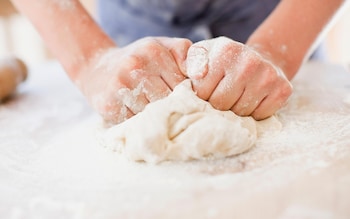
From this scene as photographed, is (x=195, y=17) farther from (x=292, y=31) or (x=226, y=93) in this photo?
(x=226, y=93)

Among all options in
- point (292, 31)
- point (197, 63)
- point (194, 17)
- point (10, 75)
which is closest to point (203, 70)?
point (197, 63)

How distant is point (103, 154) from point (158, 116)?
0.13 metres

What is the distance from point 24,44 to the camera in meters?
2.75

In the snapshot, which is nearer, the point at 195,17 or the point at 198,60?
the point at 198,60

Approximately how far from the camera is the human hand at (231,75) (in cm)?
74

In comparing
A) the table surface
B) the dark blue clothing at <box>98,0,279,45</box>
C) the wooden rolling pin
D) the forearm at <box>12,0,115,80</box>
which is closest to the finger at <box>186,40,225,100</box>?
the table surface

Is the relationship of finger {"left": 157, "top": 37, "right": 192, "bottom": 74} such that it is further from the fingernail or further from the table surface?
the table surface

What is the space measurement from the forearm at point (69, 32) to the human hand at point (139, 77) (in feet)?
0.39

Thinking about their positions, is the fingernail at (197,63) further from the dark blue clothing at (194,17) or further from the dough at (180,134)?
the dark blue clothing at (194,17)

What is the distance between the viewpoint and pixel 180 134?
660 mm

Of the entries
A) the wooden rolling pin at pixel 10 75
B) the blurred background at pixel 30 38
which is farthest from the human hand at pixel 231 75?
the blurred background at pixel 30 38

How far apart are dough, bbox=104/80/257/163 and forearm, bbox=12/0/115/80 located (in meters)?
0.26

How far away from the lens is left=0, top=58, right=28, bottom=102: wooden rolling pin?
1.22 metres

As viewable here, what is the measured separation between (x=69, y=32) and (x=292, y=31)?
47 cm
